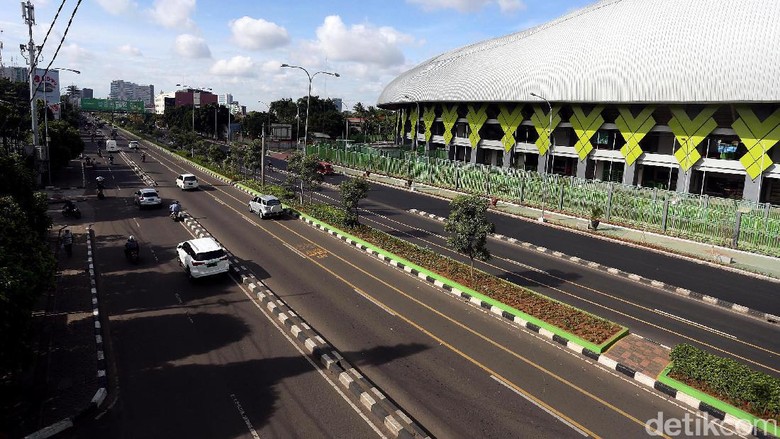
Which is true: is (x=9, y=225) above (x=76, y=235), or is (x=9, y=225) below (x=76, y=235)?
above

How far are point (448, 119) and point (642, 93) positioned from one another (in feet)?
113

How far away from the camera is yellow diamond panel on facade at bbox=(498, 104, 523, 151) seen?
67812mm

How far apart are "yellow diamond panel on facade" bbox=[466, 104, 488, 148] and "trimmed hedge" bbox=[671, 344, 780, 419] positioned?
63.2m

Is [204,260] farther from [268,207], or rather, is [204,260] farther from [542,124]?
[542,124]

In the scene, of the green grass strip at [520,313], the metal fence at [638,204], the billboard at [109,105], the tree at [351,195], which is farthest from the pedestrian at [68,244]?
the billboard at [109,105]

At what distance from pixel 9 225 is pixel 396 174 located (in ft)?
173

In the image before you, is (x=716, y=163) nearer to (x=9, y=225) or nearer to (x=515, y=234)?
(x=515, y=234)

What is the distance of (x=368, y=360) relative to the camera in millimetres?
14031

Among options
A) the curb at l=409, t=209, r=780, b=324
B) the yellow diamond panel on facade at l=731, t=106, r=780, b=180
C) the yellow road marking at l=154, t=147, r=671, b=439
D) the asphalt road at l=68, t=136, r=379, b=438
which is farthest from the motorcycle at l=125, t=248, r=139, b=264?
the yellow diamond panel on facade at l=731, t=106, r=780, b=180

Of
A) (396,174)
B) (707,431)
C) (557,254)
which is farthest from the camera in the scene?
(396,174)

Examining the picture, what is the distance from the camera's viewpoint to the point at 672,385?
12.9 metres

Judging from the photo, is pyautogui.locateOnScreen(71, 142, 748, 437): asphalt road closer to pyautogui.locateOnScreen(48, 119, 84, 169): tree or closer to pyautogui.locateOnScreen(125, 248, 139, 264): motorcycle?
pyautogui.locateOnScreen(125, 248, 139, 264): motorcycle

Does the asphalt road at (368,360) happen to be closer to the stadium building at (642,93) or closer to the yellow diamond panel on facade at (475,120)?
the stadium building at (642,93)

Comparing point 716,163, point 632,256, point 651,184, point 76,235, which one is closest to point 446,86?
point 651,184
